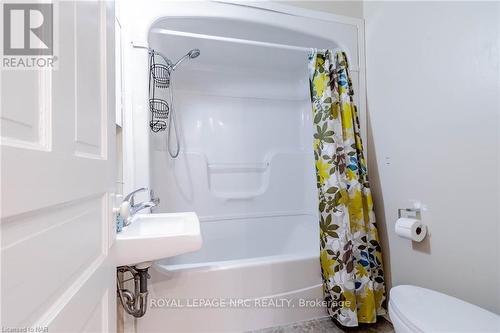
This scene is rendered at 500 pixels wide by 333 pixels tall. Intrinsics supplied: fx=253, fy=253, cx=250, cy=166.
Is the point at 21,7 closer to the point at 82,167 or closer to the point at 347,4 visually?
the point at 82,167

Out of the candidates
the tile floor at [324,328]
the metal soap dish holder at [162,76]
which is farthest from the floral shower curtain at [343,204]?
the metal soap dish holder at [162,76]

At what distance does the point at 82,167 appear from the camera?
0.52 metres

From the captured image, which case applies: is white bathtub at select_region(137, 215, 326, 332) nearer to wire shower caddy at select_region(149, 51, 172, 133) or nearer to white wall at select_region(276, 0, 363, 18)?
wire shower caddy at select_region(149, 51, 172, 133)

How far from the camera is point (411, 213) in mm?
1483

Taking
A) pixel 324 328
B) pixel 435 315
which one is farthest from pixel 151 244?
pixel 324 328

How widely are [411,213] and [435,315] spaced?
0.63m

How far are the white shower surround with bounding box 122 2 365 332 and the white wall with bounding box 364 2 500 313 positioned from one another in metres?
0.25

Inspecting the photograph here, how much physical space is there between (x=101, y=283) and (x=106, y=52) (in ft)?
2.03

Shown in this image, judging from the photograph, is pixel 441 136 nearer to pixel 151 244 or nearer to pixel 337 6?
pixel 337 6

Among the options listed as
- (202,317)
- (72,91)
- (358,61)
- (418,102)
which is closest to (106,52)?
(72,91)

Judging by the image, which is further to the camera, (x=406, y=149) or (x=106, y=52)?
(x=406, y=149)

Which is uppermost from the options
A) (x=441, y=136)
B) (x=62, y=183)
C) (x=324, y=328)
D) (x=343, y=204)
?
(x=441, y=136)

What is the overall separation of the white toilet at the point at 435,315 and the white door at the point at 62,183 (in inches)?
42.1

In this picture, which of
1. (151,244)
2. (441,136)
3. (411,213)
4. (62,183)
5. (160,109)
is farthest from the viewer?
(160,109)
